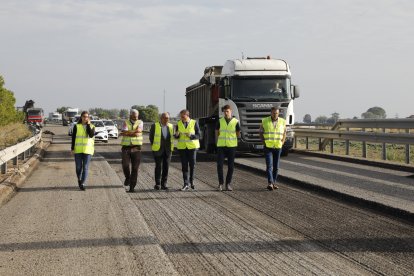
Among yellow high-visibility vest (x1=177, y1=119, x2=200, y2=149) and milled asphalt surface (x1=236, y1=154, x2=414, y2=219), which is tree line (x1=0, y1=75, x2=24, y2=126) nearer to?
milled asphalt surface (x1=236, y1=154, x2=414, y2=219)

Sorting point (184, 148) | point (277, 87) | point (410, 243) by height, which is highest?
point (277, 87)

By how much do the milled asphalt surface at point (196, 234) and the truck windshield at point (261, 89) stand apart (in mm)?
8272

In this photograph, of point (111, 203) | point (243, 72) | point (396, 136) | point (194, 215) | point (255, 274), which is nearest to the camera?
point (255, 274)

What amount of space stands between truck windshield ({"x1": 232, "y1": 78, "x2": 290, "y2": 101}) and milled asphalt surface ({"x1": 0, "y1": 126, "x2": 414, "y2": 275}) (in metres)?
8.27

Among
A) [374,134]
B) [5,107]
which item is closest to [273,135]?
[374,134]

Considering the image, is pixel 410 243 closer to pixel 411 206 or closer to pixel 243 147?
pixel 411 206

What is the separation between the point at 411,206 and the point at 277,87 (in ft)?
37.3

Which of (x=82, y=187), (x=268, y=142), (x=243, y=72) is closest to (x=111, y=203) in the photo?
(x=82, y=187)

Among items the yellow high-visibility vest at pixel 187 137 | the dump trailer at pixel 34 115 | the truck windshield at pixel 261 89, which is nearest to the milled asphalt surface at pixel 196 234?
the yellow high-visibility vest at pixel 187 137

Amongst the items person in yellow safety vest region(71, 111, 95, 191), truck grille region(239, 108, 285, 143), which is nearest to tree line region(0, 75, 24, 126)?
truck grille region(239, 108, 285, 143)

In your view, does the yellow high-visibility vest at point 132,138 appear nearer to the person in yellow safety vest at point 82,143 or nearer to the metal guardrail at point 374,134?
the person in yellow safety vest at point 82,143

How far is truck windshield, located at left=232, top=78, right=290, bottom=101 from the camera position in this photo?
66.8ft

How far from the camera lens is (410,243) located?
726cm

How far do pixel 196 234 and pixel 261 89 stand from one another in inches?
524
